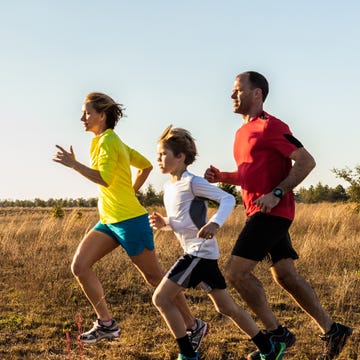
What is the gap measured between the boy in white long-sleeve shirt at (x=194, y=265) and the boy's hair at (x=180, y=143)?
0.53 ft

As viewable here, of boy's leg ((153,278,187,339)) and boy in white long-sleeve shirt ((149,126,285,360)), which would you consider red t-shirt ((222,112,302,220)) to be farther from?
boy's leg ((153,278,187,339))

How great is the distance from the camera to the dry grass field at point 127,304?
17.8 feet

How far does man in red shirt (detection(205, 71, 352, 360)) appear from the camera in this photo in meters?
4.57

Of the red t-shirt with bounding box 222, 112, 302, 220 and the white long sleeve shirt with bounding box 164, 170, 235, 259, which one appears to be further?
the red t-shirt with bounding box 222, 112, 302, 220

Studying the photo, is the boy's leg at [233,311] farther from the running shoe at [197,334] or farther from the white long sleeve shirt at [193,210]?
the running shoe at [197,334]

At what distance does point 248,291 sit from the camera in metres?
4.62

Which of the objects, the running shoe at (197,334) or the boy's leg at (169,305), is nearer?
the boy's leg at (169,305)

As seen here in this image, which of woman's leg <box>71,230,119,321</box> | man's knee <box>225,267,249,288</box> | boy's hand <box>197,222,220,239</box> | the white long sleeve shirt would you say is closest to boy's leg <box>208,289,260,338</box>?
man's knee <box>225,267,249,288</box>

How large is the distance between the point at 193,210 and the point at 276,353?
122 centimetres

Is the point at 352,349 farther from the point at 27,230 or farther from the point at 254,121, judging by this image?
the point at 27,230

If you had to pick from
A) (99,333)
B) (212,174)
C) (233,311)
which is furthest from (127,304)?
(233,311)

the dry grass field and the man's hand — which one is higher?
the man's hand

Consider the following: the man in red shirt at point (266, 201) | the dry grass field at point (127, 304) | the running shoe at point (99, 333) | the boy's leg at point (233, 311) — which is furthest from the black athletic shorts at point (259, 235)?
the running shoe at point (99, 333)

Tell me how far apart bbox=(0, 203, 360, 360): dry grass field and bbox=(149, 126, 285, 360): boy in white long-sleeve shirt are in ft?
2.52
